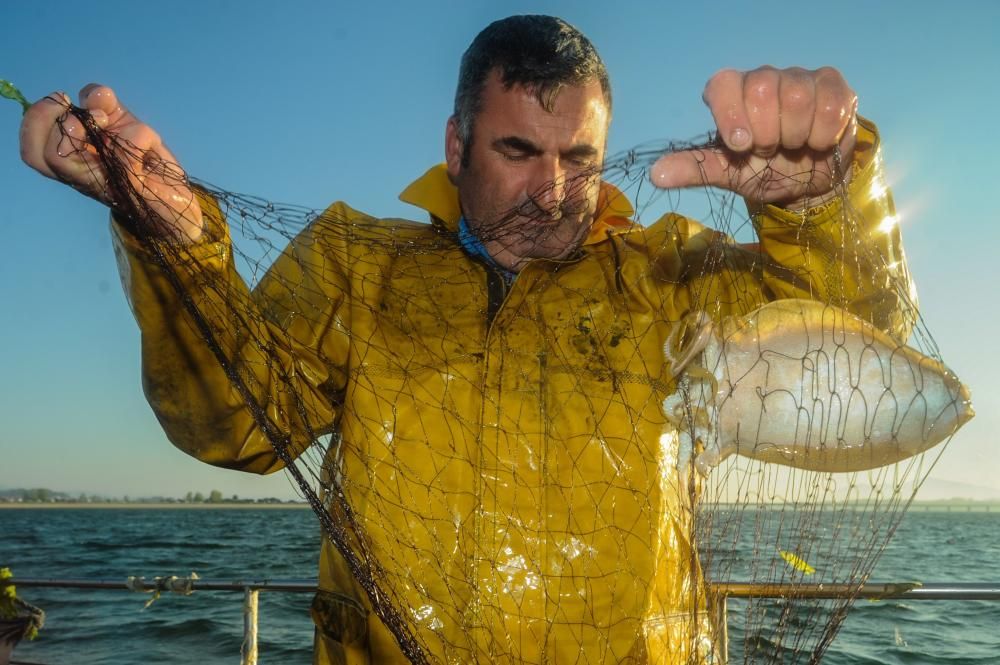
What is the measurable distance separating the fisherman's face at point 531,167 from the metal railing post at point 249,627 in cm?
236

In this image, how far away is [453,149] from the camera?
255cm

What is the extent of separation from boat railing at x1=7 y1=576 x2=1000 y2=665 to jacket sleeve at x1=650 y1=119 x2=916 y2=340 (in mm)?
744

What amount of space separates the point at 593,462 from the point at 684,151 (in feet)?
2.38

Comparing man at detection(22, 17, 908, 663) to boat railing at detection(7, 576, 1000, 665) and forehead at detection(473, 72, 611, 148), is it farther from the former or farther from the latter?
boat railing at detection(7, 576, 1000, 665)

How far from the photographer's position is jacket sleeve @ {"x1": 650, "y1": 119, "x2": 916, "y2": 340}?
190 centimetres

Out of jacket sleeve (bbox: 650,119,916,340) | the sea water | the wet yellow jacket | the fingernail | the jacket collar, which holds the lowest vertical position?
the sea water

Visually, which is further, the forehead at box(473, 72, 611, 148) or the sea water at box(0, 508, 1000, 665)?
the sea water at box(0, 508, 1000, 665)

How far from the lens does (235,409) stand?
2.07 meters

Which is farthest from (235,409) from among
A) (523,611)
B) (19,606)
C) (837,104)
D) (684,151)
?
(19,606)

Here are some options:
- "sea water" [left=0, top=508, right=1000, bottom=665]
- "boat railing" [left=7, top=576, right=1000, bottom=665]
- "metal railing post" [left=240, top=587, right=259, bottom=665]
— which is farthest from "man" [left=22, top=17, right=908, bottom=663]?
"sea water" [left=0, top=508, right=1000, bottom=665]

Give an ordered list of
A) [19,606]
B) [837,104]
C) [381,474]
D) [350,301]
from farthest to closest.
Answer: [19,606]
[350,301]
[381,474]
[837,104]

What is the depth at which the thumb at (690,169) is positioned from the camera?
1.71 metres

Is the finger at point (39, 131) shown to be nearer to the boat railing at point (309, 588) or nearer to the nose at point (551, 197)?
the nose at point (551, 197)

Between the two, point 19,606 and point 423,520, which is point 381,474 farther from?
point 19,606
